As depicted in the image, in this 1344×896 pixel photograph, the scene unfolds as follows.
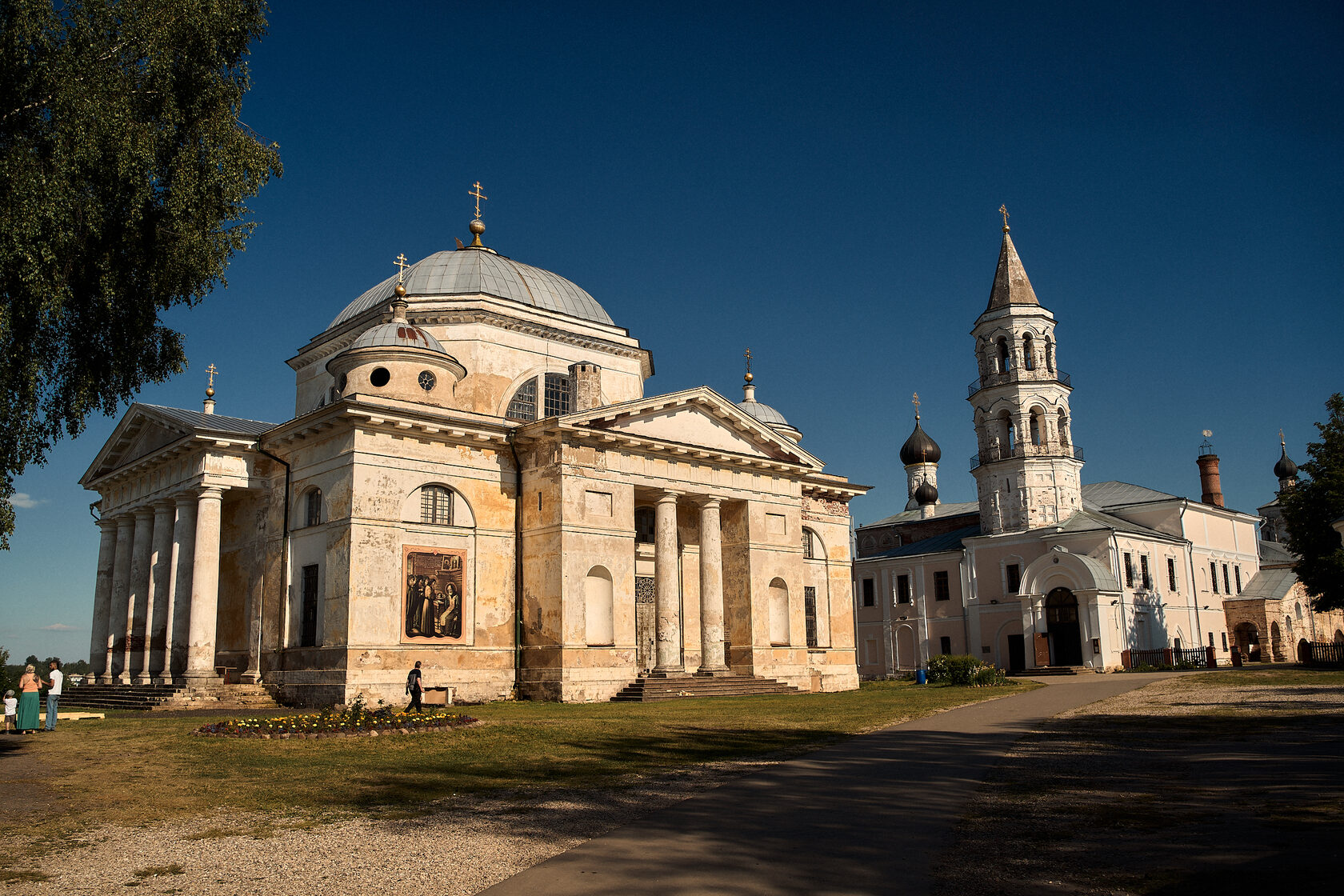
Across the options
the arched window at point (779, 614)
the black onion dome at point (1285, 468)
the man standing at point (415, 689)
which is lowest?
the man standing at point (415, 689)

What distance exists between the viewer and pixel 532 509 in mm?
28688

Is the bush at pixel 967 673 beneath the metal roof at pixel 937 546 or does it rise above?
beneath

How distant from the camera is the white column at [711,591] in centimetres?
3036

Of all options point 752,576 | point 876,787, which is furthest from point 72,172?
point 752,576

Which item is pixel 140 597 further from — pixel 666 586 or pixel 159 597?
pixel 666 586

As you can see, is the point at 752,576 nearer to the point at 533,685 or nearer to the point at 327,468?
the point at 533,685

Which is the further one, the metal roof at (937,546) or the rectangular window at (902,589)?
the rectangular window at (902,589)

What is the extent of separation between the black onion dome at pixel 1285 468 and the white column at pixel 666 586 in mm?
67156

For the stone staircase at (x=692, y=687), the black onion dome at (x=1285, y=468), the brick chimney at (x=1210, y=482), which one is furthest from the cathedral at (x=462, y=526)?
the black onion dome at (x=1285, y=468)

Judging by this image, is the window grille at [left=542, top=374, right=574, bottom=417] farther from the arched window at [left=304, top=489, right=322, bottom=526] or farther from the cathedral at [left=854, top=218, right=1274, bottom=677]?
the cathedral at [left=854, top=218, right=1274, bottom=677]

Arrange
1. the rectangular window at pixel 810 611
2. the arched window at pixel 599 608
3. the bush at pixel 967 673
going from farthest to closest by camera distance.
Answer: the rectangular window at pixel 810 611 → the bush at pixel 967 673 → the arched window at pixel 599 608

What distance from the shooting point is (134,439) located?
1324 inches

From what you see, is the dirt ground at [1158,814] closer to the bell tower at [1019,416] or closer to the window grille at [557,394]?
the window grille at [557,394]

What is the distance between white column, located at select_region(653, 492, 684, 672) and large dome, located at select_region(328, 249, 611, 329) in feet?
30.2
